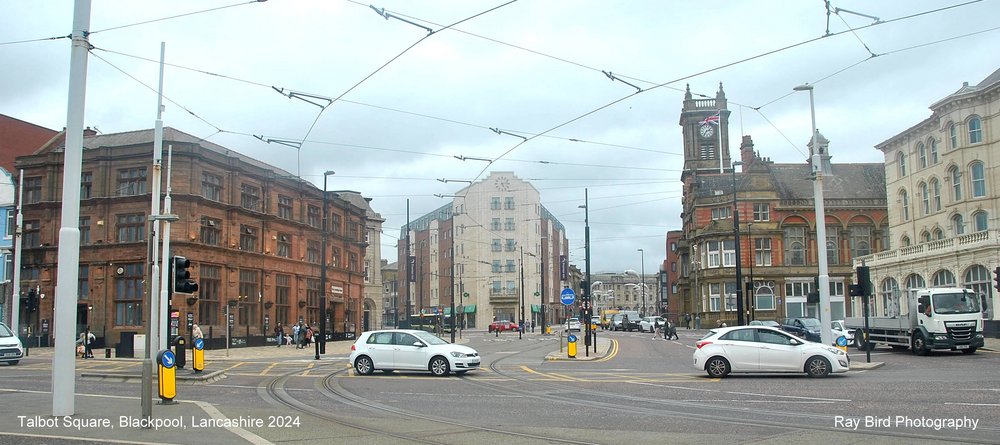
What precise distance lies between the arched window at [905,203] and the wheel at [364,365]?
4533cm

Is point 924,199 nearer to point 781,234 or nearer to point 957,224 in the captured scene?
point 957,224

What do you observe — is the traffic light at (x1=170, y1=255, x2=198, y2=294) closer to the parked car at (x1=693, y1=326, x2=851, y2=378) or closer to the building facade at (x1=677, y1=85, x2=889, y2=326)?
the parked car at (x1=693, y1=326, x2=851, y2=378)

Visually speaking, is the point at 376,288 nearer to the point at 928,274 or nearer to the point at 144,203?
the point at 144,203

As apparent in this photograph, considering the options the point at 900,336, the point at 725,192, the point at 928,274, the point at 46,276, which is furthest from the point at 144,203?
the point at 725,192

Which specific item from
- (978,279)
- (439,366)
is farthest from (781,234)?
(439,366)

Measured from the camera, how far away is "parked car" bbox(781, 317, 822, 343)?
3588cm

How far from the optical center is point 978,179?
154 feet

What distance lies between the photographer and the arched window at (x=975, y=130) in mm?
46266

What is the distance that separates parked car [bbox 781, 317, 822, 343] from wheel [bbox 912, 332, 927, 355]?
479 cm


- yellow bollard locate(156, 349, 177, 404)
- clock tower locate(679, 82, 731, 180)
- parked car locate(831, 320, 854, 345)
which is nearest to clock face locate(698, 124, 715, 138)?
clock tower locate(679, 82, 731, 180)

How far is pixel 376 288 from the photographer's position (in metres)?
89.2

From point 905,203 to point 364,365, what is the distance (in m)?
46.2

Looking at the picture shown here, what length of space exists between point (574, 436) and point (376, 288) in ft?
260

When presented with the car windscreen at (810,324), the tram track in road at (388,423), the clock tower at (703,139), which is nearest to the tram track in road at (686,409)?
the tram track in road at (388,423)
